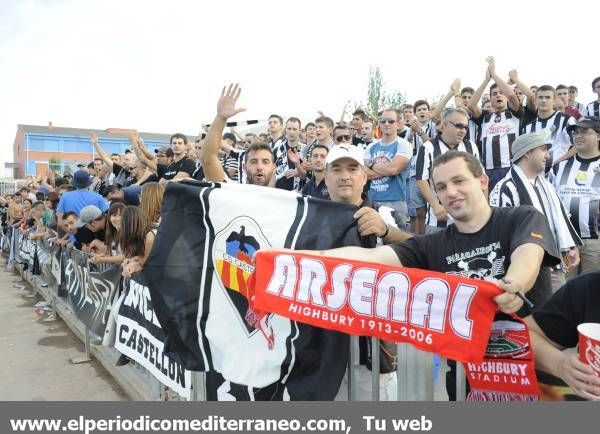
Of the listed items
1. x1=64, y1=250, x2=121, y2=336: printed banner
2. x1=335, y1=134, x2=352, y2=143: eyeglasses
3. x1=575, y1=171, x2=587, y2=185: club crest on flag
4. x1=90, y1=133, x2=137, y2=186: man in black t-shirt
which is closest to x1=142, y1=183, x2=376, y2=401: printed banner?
x1=64, y1=250, x2=121, y2=336: printed banner

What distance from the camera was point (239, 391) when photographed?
2.95m

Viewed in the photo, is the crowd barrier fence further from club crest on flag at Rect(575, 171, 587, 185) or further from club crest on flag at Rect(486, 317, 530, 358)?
club crest on flag at Rect(575, 171, 587, 185)

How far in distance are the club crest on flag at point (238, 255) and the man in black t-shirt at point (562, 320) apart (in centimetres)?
157

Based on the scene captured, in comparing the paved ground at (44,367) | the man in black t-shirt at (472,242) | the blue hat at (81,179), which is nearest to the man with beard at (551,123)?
the man in black t-shirt at (472,242)

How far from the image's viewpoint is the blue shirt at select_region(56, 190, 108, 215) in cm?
789

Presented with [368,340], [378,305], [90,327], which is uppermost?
[378,305]

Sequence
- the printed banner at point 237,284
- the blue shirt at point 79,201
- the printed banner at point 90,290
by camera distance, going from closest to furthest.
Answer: the printed banner at point 237,284, the printed banner at point 90,290, the blue shirt at point 79,201

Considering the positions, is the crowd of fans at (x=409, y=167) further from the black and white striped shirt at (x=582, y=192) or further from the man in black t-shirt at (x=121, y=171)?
the man in black t-shirt at (x=121, y=171)

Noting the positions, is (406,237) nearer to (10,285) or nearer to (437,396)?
(437,396)

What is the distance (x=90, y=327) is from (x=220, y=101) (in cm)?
361

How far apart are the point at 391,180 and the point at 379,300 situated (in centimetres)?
420

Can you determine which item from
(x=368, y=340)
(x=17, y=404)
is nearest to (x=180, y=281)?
(x=17, y=404)

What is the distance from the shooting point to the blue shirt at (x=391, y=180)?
6242 millimetres

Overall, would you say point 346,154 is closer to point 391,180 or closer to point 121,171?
point 391,180
